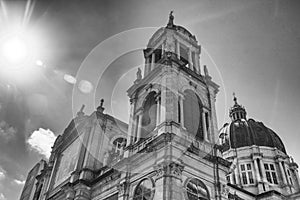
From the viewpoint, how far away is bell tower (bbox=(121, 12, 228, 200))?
17766 mm

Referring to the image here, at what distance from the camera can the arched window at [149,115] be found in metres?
22.8

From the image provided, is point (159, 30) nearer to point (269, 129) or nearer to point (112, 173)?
point (112, 173)

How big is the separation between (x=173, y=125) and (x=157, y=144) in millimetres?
1856

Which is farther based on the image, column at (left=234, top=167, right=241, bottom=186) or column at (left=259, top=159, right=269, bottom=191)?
column at (left=234, top=167, right=241, bottom=186)

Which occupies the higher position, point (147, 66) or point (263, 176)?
point (147, 66)

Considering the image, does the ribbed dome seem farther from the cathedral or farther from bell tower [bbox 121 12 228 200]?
bell tower [bbox 121 12 228 200]

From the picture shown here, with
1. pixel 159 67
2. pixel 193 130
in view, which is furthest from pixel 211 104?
pixel 159 67

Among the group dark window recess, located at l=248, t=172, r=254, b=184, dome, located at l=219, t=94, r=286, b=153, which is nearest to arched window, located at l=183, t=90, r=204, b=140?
dark window recess, located at l=248, t=172, r=254, b=184

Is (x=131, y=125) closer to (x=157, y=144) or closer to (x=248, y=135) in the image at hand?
(x=157, y=144)

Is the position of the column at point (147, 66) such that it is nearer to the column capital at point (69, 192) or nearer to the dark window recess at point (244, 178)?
the column capital at point (69, 192)

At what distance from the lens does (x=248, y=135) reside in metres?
52.5

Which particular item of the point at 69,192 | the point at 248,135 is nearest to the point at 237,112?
the point at 248,135

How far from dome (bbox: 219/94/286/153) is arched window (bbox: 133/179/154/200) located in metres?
33.1

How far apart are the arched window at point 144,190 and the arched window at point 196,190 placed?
7.40ft
